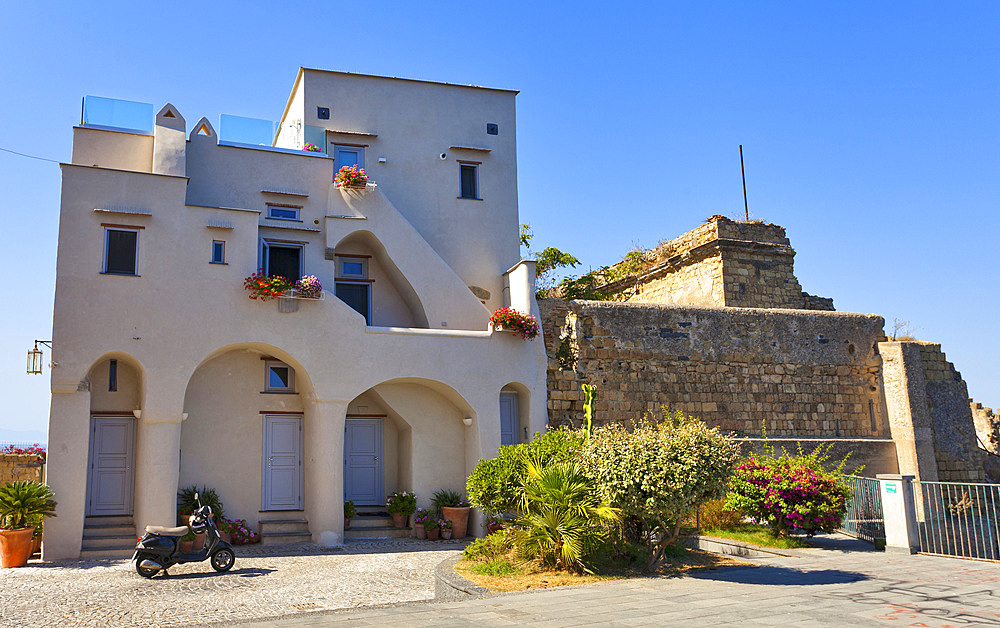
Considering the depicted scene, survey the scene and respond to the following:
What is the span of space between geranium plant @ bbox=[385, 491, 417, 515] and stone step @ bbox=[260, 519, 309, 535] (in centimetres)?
189

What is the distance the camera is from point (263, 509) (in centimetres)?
1691

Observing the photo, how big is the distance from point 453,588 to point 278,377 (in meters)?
8.64

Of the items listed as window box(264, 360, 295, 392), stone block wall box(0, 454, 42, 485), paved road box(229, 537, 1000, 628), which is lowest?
paved road box(229, 537, 1000, 628)

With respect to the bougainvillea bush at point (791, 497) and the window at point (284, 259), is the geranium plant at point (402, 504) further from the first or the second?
the bougainvillea bush at point (791, 497)

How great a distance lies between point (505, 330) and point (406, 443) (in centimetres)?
352

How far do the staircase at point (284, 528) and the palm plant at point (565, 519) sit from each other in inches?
254

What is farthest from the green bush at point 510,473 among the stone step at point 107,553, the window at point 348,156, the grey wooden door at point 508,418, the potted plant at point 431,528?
the window at point 348,156

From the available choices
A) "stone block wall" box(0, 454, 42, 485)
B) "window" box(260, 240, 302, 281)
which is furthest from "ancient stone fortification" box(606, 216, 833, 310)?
"stone block wall" box(0, 454, 42, 485)

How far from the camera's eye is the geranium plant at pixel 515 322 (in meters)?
18.0

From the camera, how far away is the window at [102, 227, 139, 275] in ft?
51.0

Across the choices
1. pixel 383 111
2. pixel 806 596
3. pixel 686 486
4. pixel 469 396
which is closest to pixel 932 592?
pixel 806 596

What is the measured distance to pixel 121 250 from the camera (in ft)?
51.4

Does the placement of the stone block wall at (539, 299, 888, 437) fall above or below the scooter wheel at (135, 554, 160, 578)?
above

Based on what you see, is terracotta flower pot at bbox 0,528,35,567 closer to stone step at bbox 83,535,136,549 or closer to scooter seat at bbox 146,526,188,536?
stone step at bbox 83,535,136,549
